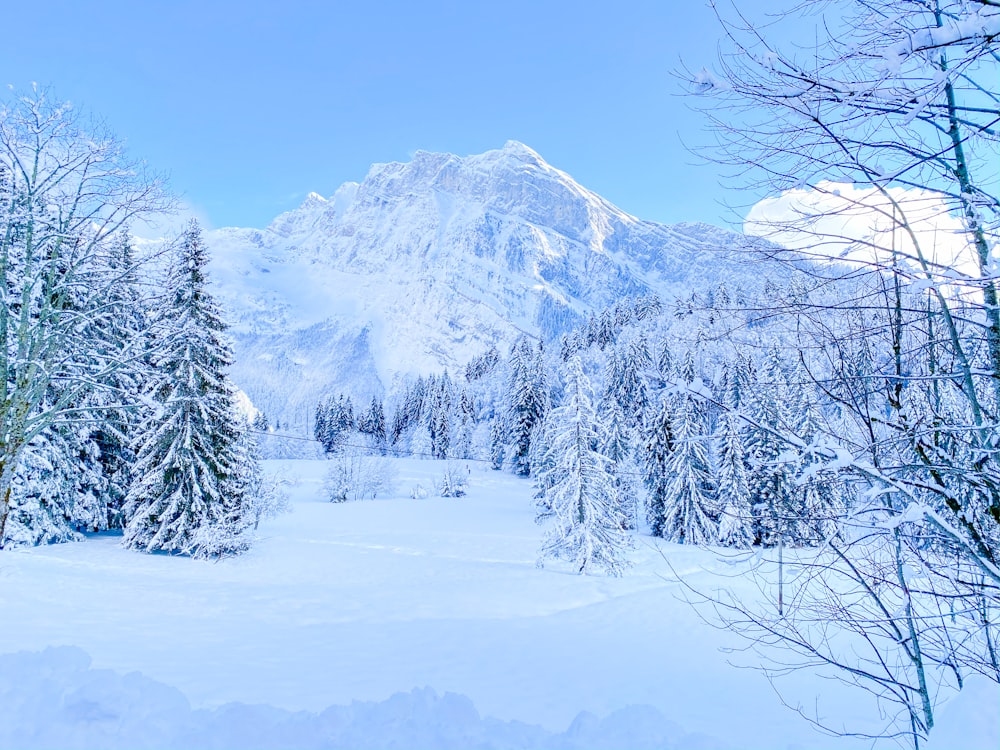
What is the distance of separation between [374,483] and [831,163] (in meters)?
50.7

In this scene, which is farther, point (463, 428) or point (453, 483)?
point (463, 428)

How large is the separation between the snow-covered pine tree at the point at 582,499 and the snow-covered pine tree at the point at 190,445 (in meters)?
12.3

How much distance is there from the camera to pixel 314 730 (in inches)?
131

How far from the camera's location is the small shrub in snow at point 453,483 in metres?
48.4

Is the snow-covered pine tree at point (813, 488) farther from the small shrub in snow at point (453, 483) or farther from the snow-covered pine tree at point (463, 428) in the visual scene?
the snow-covered pine tree at point (463, 428)

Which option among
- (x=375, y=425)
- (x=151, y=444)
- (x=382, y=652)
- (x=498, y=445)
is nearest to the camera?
(x=382, y=652)

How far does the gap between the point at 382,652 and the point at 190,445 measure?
1278cm

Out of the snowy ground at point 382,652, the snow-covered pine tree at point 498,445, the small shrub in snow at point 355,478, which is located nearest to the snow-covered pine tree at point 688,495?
the snowy ground at point 382,652

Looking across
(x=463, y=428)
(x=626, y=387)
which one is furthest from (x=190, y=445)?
(x=463, y=428)

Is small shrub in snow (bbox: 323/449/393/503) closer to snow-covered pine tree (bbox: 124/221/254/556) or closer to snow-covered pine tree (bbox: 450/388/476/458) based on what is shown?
snow-covered pine tree (bbox: 450/388/476/458)

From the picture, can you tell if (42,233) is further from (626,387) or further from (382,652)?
(626,387)

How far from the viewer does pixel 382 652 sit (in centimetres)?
866

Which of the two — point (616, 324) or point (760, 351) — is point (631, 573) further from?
point (616, 324)

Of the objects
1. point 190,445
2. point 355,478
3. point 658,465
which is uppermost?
point 190,445
